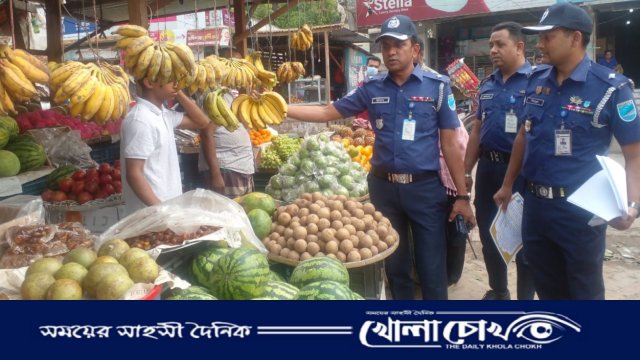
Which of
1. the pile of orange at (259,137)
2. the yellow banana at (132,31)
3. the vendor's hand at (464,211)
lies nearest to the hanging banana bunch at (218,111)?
the yellow banana at (132,31)

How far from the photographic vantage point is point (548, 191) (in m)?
2.77

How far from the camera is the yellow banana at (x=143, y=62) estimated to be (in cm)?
247

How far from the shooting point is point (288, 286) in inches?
83.5

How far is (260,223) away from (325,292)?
43.5 inches

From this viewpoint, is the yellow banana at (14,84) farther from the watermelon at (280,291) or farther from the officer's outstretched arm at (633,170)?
the officer's outstretched arm at (633,170)

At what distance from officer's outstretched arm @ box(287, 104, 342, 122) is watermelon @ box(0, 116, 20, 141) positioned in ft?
8.79

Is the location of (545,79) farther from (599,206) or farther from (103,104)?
(103,104)

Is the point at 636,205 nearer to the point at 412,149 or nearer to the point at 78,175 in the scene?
the point at 412,149

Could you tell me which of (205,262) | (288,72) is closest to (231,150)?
(288,72)

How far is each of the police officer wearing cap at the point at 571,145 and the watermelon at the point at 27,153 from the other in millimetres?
3959

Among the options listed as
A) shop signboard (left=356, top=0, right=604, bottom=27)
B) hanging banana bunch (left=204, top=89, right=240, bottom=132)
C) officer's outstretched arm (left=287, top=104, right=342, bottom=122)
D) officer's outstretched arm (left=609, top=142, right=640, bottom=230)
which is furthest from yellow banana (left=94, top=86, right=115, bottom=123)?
shop signboard (left=356, top=0, right=604, bottom=27)

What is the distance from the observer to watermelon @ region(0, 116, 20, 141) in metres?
4.48

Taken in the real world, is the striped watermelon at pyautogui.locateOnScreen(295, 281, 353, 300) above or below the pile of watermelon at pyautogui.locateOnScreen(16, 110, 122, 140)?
below

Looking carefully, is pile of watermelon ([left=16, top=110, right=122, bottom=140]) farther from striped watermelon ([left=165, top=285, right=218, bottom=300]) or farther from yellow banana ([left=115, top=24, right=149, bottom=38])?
striped watermelon ([left=165, top=285, right=218, bottom=300])
